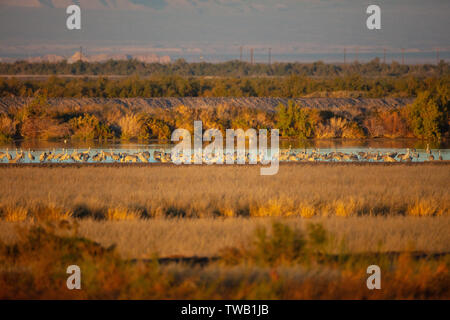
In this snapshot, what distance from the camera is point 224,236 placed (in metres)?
9.76

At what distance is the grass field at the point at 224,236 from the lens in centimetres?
727

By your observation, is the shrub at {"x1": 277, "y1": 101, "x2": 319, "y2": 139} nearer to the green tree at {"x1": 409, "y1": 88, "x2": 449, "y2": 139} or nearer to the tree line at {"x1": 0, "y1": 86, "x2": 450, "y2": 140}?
the tree line at {"x1": 0, "y1": 86, "x2": 450, "y2": 140}

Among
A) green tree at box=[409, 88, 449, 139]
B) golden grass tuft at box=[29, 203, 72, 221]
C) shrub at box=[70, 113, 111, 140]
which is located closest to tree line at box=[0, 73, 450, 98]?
green tree at box=[409, 88, 449, 139]

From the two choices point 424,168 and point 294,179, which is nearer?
point 294,179

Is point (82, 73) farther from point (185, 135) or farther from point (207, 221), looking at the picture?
point (207, 221)

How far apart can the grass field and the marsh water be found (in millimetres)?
8948

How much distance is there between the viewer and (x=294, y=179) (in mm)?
17359

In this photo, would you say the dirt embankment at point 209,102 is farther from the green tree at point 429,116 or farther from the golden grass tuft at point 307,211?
the golden grass tuft at point 307,211

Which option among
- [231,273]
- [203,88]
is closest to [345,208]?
[231,273]

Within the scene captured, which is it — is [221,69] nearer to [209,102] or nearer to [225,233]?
[209,102]

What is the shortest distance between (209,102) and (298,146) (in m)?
12.2

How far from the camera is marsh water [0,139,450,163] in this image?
26.5m

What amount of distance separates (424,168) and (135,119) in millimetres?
19158
